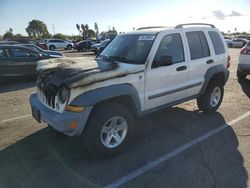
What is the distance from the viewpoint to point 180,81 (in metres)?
4.98

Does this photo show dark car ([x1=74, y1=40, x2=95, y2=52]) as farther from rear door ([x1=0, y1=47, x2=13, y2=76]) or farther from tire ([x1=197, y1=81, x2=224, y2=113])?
tire ([x1=197, y1=81, x2=224, y2=113])

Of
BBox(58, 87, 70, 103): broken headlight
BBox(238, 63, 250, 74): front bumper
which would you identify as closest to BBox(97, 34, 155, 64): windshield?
BBox(58, 87, 70, 103): broken headlight

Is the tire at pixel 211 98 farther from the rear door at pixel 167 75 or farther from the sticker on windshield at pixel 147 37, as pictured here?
the sticker on windshield at pixel 147 37

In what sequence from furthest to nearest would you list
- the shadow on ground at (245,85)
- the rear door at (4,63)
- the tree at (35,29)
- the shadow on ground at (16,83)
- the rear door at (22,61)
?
1. the tree at (35,29)
2. the rear door at (22,61)
3. the rear door at (4,63)
4. the shadow on ground at (16,83)
5. the shadow on ground at (245,85)

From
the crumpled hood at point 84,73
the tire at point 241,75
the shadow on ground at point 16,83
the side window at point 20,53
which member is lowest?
the shadow on ground at point 16,83

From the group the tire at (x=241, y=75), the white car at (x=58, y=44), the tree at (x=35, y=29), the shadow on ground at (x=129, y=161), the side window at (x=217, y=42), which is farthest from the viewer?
the tree at (x=35, y=29)

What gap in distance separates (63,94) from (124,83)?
0.93m

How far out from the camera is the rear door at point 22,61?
10.3 m

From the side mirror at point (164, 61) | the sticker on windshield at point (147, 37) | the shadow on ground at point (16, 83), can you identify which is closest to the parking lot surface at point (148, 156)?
the side mirror at point (164, 61)

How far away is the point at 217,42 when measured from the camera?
5891 mm

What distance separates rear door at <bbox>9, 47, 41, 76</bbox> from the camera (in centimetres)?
1032

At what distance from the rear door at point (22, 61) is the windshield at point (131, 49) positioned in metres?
6.37

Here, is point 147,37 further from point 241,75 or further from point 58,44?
→ point 58,44

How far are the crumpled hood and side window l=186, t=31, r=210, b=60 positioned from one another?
150 centimetres
